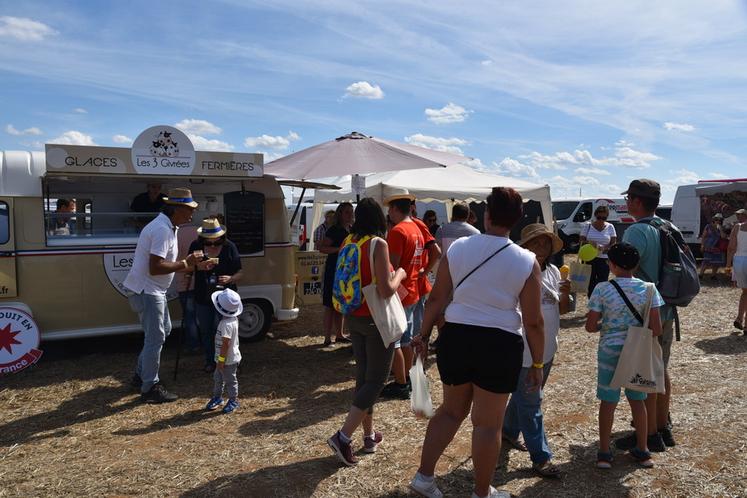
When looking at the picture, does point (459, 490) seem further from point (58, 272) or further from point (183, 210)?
point (58, 272)

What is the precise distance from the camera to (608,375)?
3842 millimetres

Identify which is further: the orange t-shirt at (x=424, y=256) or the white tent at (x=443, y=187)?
the white tent at (x=443, y=187)

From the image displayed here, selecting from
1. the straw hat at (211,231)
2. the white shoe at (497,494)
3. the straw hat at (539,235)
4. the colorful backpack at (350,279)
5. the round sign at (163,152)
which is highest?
the round sign at (163,152)

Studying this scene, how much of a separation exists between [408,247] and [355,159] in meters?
2.60

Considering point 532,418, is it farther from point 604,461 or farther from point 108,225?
point 108,225

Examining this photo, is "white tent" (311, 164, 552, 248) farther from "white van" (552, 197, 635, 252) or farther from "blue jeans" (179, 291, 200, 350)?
"white van" (552, 197, 635, 252)

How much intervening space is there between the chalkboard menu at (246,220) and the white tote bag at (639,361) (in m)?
4.95

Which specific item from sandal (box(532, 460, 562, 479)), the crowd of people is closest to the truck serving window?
the crowd of people

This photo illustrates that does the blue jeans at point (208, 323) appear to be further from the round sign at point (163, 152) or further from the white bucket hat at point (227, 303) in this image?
the round sign at point (163, 152)

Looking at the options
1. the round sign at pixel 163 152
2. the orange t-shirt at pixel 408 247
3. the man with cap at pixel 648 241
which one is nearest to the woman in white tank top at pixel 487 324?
the man with cap at pixel 648 241

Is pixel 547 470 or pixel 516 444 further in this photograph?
pixel 516 444

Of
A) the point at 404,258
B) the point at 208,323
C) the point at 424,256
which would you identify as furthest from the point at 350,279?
the point at 208,323

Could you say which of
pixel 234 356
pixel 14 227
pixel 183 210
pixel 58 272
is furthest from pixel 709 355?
pixel 14 227

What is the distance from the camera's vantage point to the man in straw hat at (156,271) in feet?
16.5
